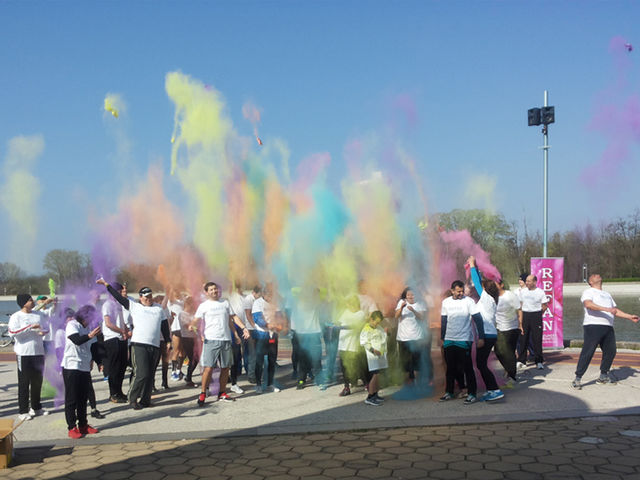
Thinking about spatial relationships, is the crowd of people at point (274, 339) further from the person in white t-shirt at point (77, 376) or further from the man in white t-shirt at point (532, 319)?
the man in white t-shirt at point (532, 319)

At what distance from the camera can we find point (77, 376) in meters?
6.52

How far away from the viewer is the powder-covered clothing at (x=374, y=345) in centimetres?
771

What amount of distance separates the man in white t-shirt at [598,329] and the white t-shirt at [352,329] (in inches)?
129

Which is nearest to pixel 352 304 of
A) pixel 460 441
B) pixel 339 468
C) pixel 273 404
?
pixel 273 404

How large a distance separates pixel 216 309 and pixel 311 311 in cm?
165

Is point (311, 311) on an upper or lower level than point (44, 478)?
upper

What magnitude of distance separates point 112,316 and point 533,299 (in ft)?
24.5

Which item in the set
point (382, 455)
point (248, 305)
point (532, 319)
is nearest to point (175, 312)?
point (248, 305)

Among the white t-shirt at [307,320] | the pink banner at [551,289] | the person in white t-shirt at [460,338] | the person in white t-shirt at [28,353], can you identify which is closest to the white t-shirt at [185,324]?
the white t-shirt at [307,320]

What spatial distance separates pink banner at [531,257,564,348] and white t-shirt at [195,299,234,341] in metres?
7.33

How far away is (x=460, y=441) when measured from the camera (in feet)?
19.1

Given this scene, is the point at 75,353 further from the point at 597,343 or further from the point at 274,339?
the point at 597,343

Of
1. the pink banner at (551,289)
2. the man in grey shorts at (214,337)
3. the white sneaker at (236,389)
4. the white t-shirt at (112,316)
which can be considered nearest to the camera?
the man in grey shorts at (214,337)

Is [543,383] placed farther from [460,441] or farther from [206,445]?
[206,445]
